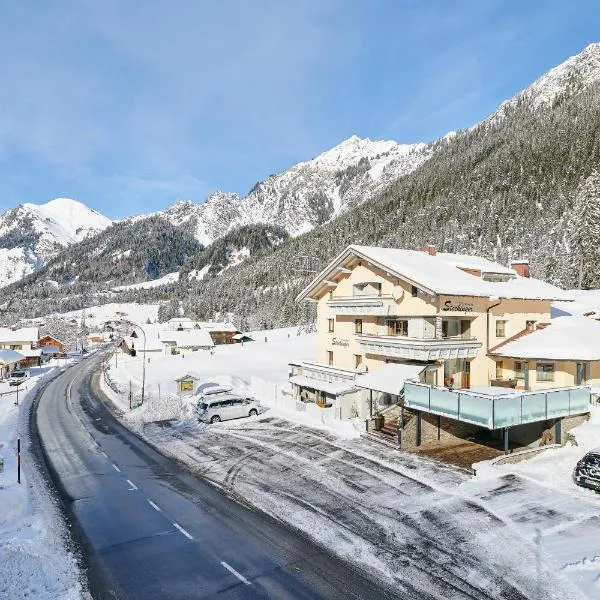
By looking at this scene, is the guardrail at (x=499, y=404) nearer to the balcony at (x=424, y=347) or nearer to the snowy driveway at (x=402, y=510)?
the snowy driveway at (x=402, y=510)

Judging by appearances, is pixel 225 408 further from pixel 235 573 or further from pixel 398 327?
pixel 235 573

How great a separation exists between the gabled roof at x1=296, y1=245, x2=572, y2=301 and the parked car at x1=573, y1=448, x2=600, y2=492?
12.8 metres

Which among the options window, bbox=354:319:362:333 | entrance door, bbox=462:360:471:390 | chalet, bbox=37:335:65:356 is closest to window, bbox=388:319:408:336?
window, bbox=354:319:362:333

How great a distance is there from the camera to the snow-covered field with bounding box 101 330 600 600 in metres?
14.8

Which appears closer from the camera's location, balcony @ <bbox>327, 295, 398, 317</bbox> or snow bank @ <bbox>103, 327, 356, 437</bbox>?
balcony @ <bbox>327, 295, 398, 317</bbox>

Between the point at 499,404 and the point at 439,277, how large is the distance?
1218cm

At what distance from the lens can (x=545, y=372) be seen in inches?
1238

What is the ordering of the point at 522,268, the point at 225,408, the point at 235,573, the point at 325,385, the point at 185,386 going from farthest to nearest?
the point at 185,386 < the point at 522,268 < the point at 325,385 < the point at 225,408 < the point at 235,573

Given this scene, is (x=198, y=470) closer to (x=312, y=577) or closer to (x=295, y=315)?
(x=312, y=577)

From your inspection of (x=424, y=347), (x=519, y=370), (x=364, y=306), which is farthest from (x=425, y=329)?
(x=519, y=370)

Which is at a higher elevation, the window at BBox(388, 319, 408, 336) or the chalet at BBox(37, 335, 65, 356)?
the window at BBox(388, 319, 408, 336)

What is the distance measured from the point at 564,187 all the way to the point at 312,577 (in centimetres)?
17512

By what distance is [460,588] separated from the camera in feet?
46.4

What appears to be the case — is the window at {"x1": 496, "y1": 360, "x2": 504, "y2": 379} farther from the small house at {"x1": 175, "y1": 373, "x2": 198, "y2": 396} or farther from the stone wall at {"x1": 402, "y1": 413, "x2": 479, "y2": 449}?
the small house at {"x1": 175, "y1": 373, "x2": 198, "y2": 396}
